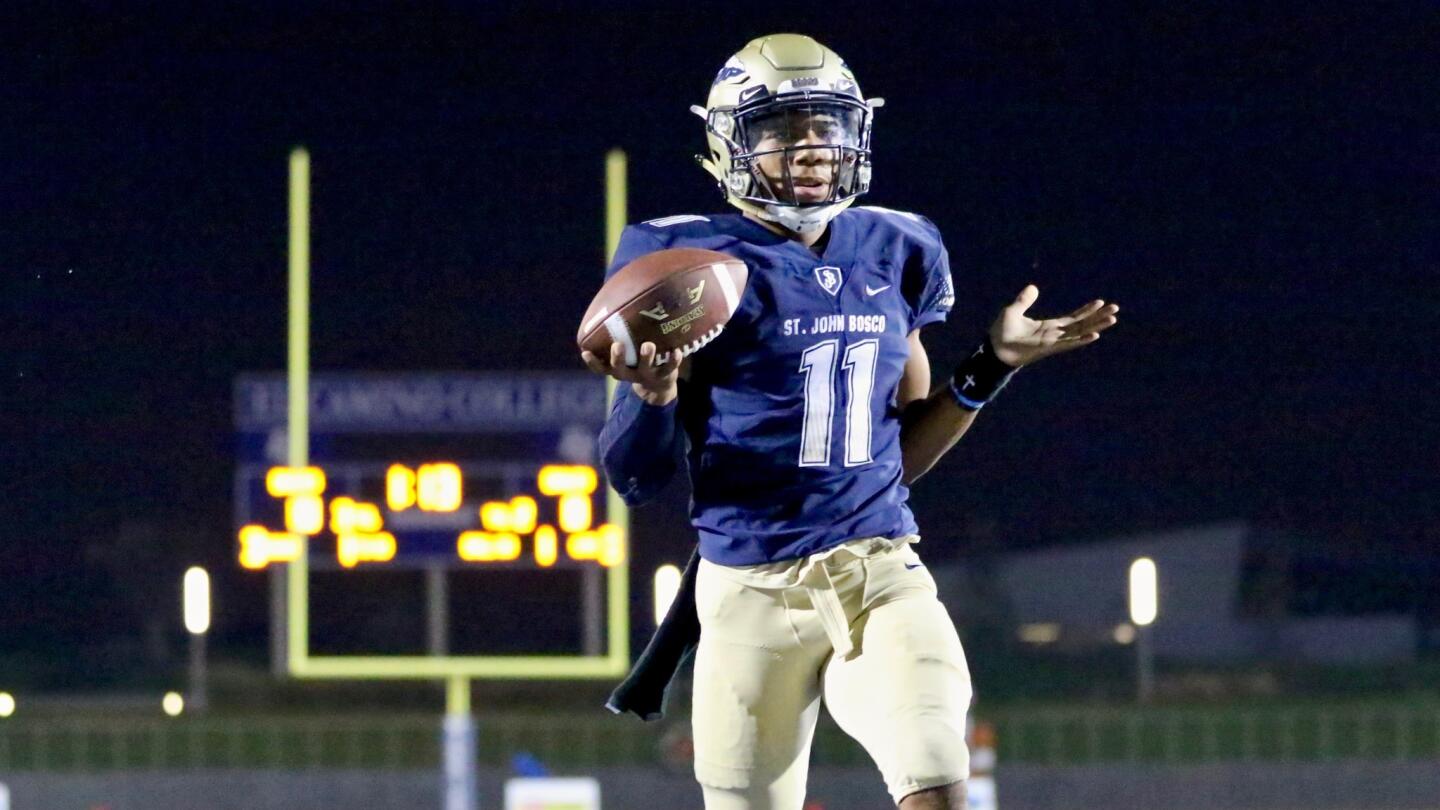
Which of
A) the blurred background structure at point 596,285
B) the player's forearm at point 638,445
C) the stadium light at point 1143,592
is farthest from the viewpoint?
the blurred background structure at point 596,285

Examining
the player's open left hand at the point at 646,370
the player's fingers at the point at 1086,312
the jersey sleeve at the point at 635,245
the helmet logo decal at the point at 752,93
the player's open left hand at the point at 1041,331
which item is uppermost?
the helmet logo decal at the point at 752,93

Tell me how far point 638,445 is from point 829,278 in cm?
26

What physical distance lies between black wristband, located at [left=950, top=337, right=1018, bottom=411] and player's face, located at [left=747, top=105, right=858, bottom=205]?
24 cm

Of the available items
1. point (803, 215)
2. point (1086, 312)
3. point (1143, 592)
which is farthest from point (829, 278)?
point (1143, 592)

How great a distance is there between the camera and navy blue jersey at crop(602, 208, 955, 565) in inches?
84.2

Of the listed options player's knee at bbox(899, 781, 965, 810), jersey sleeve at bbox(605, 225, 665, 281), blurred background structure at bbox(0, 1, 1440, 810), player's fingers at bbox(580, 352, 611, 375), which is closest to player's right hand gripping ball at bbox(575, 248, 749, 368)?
player's fingers at bbox(580, 352, 611, 375)

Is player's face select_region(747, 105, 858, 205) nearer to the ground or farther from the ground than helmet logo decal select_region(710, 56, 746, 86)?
nearer to the ground

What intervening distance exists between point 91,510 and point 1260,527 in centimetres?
530

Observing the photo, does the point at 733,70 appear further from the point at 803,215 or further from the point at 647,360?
the point at 647,360

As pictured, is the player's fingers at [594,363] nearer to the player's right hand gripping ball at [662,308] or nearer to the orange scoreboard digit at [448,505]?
the player's right hand gripping ball at [662,308]

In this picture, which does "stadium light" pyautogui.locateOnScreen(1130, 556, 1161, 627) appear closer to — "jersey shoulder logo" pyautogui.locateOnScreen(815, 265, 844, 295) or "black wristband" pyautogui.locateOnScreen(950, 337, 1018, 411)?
"black wristband" pyautogui.locateOnScreen(950, 337, 1018, 411)

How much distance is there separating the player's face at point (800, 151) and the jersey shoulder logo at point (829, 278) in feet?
0.23

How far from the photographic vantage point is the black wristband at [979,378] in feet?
7.40

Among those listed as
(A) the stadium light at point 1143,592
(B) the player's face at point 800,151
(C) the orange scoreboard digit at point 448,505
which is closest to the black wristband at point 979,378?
(B) the player's face at point 800,151
